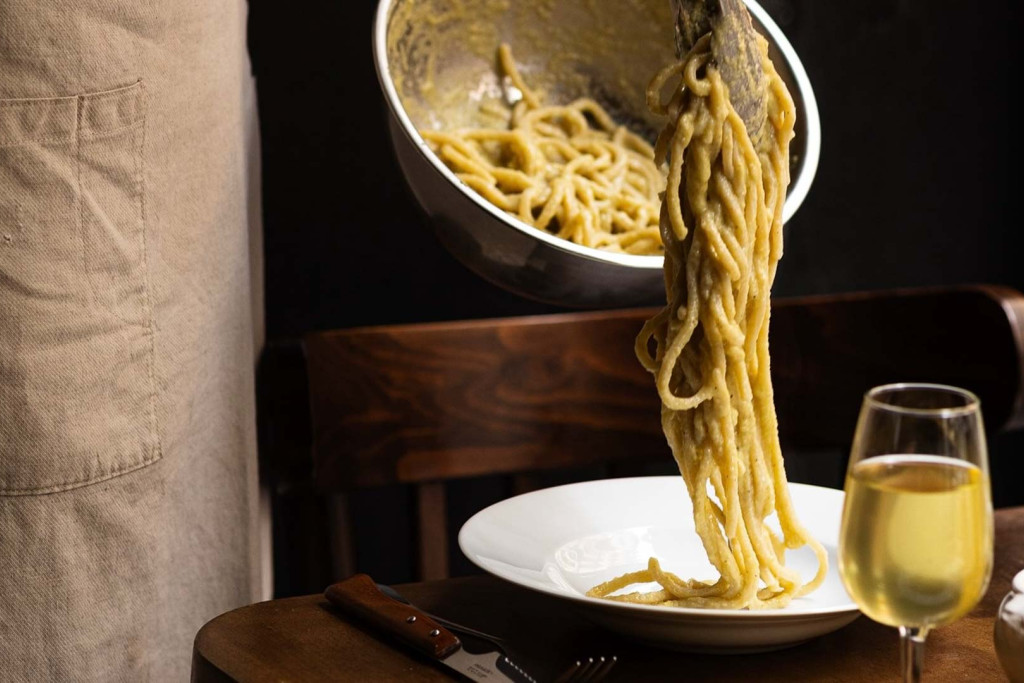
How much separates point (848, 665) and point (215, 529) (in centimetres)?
83

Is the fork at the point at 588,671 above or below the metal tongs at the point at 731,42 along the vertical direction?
below

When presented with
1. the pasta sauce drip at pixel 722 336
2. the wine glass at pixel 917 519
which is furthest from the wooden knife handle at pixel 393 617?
the wine glass at pixel 917 519

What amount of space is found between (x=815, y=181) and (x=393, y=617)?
147 cm

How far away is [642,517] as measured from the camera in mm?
1150

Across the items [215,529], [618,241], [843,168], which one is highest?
[843,168]

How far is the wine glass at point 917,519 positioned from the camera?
0.75 m

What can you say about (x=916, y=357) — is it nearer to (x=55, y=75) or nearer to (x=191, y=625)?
(x=191, y=625)

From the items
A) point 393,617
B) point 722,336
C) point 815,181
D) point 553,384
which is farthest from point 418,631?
point 815,181

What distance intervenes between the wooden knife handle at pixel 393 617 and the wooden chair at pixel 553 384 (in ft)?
1.70

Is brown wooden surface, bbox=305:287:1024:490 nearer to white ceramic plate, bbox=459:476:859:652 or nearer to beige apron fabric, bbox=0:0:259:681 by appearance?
beige apron fabric, bbox=0:0:259:681

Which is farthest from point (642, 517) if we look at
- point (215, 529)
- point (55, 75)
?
point (55, 75)

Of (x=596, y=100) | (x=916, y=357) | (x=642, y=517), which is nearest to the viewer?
(x=642, y=517)

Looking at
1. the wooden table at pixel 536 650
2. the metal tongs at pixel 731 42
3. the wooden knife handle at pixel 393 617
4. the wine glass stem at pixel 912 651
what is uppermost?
the metal tongs at pixel 731 42

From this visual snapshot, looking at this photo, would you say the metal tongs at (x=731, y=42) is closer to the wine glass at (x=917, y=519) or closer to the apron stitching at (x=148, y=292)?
the wine glass at (x=917, y=519)
